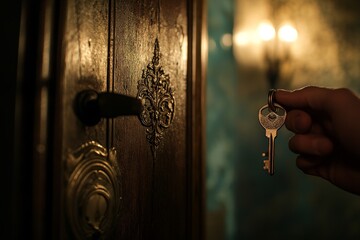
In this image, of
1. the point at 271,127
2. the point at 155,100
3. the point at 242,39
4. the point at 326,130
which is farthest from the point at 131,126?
the point at 242,39

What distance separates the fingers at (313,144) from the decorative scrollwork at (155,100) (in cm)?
28

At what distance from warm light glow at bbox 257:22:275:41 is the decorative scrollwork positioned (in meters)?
1.17

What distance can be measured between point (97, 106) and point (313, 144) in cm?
41

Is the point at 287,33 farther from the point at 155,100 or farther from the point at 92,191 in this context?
the point at 92,191

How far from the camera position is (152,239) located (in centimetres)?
72

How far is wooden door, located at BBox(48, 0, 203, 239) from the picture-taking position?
0.52 meters

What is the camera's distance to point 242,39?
5.65ft

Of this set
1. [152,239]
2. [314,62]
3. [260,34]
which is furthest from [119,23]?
[314,62]

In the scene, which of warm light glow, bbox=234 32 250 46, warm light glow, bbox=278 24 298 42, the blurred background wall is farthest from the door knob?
warm light glow, bbox=278 24 298 42

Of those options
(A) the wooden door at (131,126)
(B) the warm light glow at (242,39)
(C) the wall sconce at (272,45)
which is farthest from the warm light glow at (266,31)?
(A) the wooden door at (131,126)

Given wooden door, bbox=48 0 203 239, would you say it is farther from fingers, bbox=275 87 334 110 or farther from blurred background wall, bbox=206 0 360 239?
blurred background wall, bbox=206 0 360 239

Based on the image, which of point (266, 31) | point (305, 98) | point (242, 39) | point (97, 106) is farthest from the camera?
point (266, 31)

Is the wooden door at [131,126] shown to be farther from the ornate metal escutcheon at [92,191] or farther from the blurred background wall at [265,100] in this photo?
the blurred background wall at [265,100]

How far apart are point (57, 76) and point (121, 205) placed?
261 millimetres
